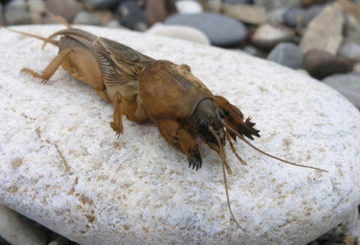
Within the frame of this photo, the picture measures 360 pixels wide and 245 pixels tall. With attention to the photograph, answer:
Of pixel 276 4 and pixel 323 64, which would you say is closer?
pixel 323 64

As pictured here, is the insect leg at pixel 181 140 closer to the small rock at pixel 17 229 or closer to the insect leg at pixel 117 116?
the insect leg at pixel 117 116

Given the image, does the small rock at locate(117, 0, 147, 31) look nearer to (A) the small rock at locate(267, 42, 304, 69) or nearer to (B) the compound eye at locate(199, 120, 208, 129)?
(A) the small rock at locate(267, 42, 304, 69)

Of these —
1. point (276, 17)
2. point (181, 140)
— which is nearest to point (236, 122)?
point (181, 140)

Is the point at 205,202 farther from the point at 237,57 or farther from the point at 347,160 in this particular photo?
the point at 237,57

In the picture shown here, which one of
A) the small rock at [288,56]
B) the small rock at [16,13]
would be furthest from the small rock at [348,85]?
the small rock at [16,13]

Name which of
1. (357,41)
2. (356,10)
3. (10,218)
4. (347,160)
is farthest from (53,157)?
(356,10)

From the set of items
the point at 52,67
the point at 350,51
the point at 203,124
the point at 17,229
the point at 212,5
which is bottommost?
the point at 17,229

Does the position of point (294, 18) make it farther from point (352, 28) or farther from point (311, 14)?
point (352, 28)
